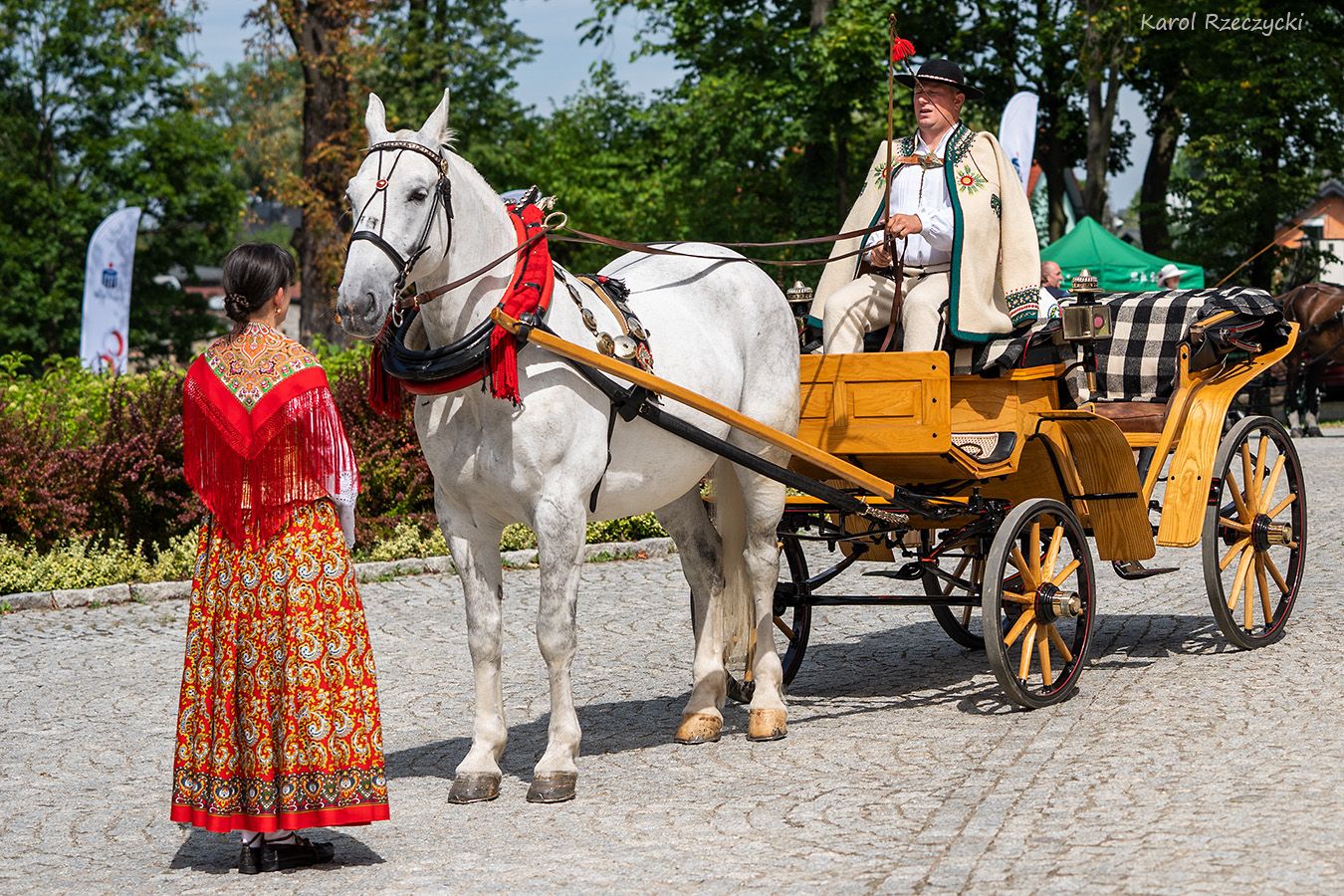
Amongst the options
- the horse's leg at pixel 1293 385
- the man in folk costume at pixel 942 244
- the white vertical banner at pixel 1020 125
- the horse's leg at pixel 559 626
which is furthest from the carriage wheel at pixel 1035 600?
the horse's leg at pixel 1293 385

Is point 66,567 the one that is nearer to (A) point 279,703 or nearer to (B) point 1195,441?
(A) point 279,703

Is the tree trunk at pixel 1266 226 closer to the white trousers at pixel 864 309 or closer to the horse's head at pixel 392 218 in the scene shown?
the white trousers at pixel 864 309

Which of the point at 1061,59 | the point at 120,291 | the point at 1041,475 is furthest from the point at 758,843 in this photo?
the point at 1061,59

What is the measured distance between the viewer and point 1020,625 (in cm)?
700

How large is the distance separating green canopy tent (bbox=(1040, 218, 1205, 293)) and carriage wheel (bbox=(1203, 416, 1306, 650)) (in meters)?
17.3

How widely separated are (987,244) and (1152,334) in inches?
72.5

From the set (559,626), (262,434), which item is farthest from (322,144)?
(262,434)

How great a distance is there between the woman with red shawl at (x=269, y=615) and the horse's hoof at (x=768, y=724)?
2114 mm

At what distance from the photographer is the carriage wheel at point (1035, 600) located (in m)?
6.68

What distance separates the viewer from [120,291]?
2302 centimetres

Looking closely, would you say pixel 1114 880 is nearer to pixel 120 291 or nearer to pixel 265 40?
pixel 265 40

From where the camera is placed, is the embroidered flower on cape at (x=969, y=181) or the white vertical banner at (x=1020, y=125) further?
the white vertical banner at (x=1020, y=125)

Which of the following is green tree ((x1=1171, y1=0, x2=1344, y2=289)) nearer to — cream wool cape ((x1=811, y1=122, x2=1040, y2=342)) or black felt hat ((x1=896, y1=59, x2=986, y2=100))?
black felt hat ((x1=896, y1=59, x2=986, y2=100))

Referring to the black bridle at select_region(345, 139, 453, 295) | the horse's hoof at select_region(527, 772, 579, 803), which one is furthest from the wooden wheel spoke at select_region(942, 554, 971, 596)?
the black bridle at select_region(345, 139, 453, 295)
